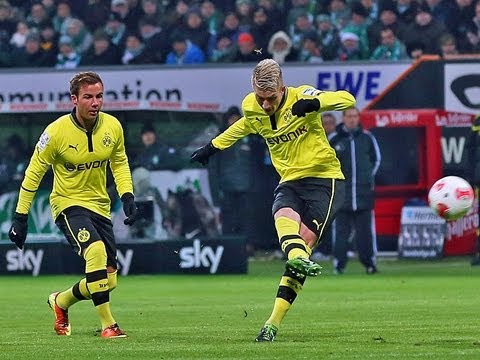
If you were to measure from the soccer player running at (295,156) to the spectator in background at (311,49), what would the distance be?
12175mm

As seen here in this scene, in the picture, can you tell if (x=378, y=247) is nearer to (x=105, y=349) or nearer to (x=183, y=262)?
(x=183, y=262)

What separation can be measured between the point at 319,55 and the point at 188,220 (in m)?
3.70

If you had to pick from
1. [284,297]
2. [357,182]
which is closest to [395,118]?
[357,182]

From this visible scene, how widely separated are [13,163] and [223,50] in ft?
13.4

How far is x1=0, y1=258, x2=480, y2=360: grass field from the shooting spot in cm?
1052

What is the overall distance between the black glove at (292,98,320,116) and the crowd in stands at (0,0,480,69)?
12.4 metres

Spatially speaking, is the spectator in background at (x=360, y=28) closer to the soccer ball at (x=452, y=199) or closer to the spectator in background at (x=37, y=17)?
the spectator in background at (x=37, y=17)

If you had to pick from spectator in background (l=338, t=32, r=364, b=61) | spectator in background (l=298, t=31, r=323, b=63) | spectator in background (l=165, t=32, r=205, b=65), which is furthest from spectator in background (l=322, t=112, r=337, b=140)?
spectator in background (l=165, t=32, r=205, b=65)

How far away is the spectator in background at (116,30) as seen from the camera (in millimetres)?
25656

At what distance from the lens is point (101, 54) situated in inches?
987

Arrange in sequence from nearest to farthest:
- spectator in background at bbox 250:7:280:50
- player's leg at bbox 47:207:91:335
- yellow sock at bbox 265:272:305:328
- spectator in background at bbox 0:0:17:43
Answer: yellow sock at bbox 265:272:305:328 → player's leg at bbox 47:207:91:335 → spectator in background at bbox 250:7:280:50 → spectator in background at bbox 0:0:17:43

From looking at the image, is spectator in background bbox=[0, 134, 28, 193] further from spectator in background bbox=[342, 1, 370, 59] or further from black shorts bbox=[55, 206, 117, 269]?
black shorts bbox=[55, 206, 117, 269]

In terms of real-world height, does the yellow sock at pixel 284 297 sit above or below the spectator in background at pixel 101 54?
below

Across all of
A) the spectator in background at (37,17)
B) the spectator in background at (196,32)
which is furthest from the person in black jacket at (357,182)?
the spectator in background at (37,17)
